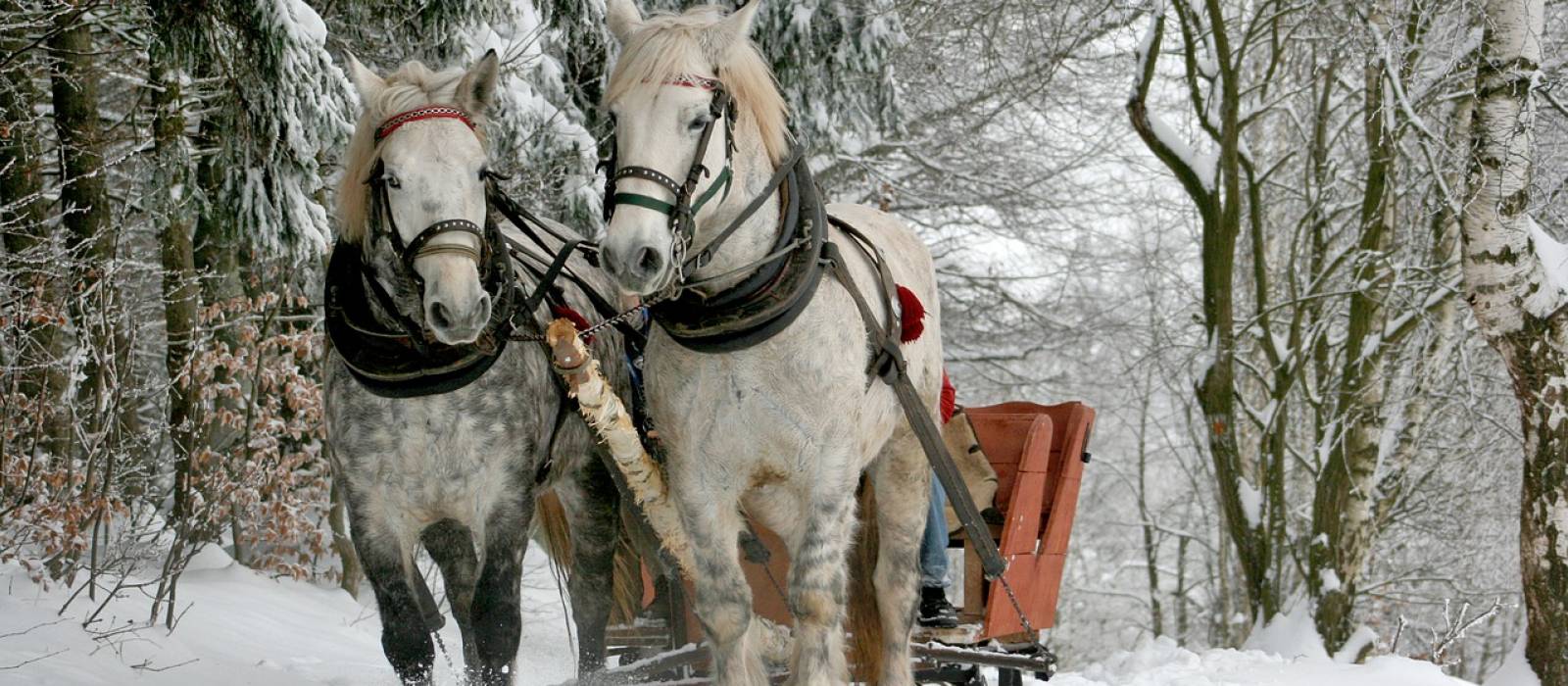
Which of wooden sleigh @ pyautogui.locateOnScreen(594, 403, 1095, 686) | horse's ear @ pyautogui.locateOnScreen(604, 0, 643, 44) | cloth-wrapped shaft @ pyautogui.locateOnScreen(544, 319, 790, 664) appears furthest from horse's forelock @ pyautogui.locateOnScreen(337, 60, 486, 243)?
wooden sleigh @ pyautogui.locateOnScreen(594, 403, 1095, 686)

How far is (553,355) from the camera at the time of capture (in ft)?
12.3

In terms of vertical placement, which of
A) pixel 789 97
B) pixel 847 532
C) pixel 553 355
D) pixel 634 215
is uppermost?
pixel 789 97

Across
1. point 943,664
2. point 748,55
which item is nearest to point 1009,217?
point 943,664

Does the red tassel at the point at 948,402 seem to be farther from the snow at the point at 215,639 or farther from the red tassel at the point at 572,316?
the snow at the point at 215,639

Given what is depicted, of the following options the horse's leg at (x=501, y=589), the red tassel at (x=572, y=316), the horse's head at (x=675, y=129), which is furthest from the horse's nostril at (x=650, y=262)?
the red tassel at (x=572, y=316)

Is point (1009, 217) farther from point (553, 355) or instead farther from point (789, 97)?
point (553, 355)

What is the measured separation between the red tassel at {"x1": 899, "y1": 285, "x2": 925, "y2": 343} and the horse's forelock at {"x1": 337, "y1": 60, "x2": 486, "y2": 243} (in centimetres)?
134

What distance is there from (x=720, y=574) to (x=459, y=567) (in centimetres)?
98

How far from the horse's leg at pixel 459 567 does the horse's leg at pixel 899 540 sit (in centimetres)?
126

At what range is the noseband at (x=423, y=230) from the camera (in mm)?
3547

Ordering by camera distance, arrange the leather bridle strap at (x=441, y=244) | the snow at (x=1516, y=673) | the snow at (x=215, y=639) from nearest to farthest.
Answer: the leather bridle strap at (x=441, y=244) → the snow at (x=215, y=639) → the snow at (x=1516, y=673)

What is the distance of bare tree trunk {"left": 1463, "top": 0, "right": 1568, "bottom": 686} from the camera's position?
255 inches

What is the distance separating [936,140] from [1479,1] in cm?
755

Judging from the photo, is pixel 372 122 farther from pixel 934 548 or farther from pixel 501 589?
pixel 934 548
